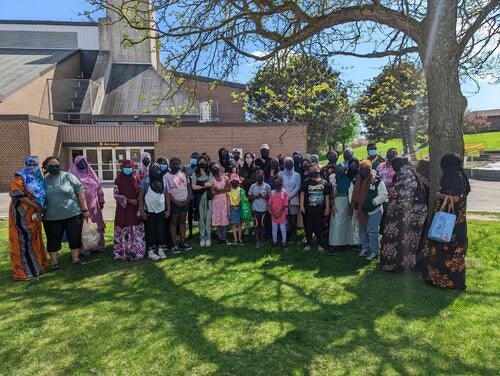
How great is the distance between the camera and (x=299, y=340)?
405 centimetres

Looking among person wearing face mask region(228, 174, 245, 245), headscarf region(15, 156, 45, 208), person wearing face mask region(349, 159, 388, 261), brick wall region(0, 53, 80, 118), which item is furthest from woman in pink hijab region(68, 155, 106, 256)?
brick wall region(0, 53, 80, 118)

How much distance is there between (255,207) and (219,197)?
720mm

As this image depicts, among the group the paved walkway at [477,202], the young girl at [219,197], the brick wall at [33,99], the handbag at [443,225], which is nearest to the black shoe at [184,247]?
the young girl at [219,197]

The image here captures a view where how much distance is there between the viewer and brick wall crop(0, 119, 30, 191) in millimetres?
20859

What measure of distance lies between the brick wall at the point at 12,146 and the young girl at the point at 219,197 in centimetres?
1726

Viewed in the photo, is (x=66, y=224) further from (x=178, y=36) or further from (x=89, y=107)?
(x=89, y=107)

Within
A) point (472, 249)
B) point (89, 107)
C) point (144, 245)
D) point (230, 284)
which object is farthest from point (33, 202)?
point (89, 107)

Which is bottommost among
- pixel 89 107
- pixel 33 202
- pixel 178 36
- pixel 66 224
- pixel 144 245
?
pixel 144 245

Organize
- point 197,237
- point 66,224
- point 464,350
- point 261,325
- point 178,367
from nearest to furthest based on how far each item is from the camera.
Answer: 1. point 178,367
2. point 464,350
3. point 261,325
4. point 66,224
5. point 197,237

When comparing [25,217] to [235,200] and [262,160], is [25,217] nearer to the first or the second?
[235,200]

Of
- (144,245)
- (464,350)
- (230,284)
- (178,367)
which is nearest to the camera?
(178,367)

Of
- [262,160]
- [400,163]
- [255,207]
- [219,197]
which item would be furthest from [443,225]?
[262,160]

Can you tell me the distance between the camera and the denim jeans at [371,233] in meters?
6.72

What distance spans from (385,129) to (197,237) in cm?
3697
